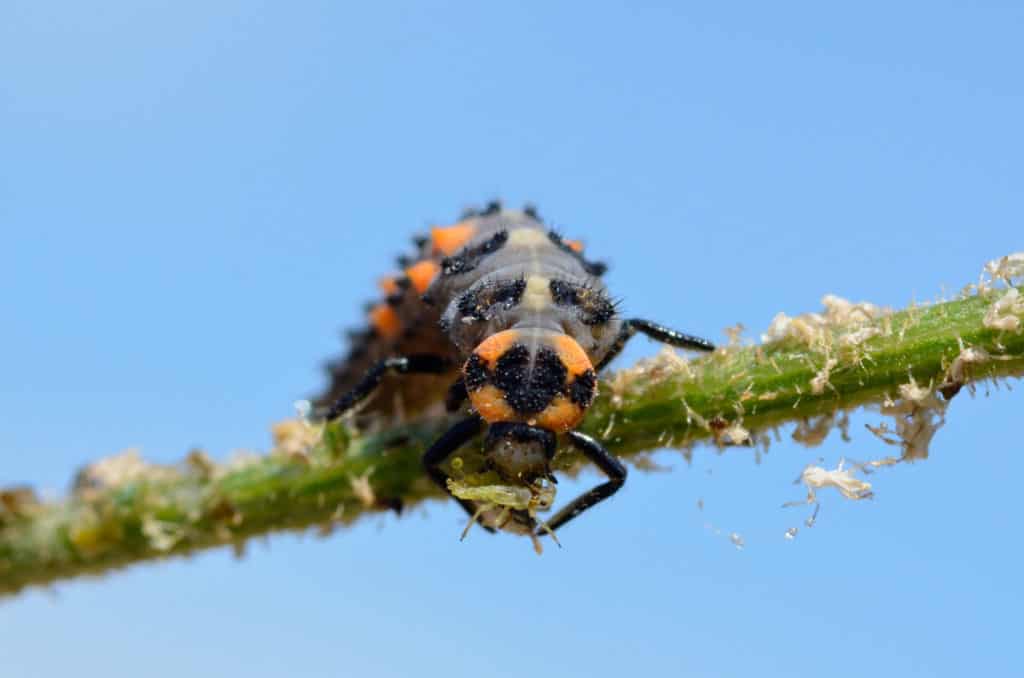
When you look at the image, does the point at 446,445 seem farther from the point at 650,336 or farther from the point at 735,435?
the point at 650,336

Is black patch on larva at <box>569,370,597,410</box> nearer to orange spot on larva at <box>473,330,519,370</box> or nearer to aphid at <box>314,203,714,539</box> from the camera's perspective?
aphid at <box>314,203,714,539</box>

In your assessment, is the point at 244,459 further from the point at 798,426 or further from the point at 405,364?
the point at 798,426

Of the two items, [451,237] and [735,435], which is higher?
[451,237]

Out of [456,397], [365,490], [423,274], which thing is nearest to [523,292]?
[456,397]

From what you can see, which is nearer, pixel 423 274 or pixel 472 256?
pixel 472 256

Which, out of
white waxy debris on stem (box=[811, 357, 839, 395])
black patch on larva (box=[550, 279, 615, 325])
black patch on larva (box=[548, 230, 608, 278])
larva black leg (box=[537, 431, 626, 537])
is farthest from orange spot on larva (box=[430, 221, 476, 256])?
white waxy debris on stem (box=[811, 357, 839, 395])

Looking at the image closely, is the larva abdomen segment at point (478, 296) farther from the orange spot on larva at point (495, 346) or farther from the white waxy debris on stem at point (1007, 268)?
the white waxy debris on stem at point (1007, 268)
